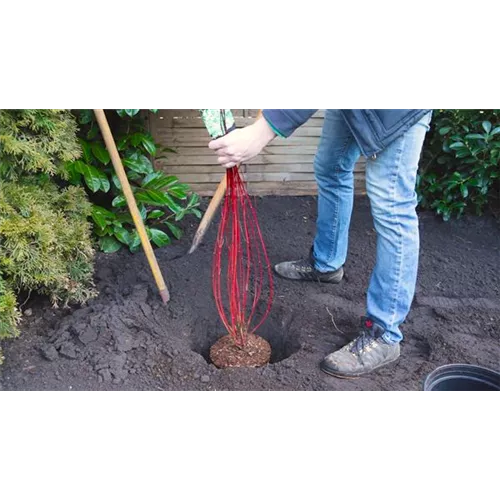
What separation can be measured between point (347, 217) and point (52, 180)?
5.15ft

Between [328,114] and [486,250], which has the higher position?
[328,114]

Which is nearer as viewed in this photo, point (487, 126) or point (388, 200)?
point (388, 200)

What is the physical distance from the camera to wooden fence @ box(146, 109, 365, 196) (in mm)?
3994

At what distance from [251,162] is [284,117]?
2.09 metres

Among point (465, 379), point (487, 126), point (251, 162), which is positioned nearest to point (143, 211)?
point (251, 162)

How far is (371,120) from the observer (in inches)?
85.4

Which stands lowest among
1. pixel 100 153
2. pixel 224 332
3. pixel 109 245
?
pixel 224 332

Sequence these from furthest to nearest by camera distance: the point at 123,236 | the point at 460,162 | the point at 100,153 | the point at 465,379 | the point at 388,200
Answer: the point at 460,162
the point at 123,236
the point at 100,153
the point at 465,379
the point at 388,200

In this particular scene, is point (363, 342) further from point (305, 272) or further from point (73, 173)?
point (73, 173)

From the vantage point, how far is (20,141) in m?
2.51

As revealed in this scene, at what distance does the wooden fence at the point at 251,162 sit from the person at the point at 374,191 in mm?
1143

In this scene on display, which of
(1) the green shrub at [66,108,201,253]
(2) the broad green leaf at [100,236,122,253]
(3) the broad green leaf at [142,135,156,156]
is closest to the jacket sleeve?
(1) the green shrub at [66,108,201,253]
